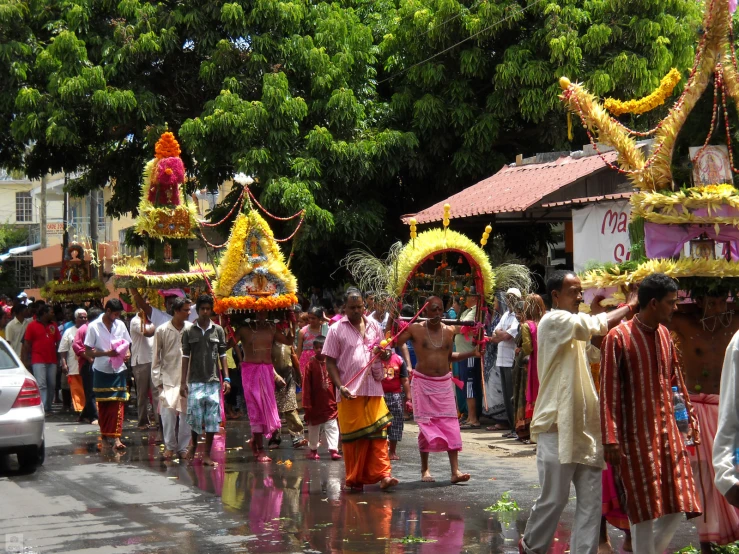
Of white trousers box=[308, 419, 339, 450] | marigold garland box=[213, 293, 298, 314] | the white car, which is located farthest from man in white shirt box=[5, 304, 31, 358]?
white trousers box=[308, 419, 339, 450]

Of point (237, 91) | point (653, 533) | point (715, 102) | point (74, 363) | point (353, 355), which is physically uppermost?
point (237, 91)

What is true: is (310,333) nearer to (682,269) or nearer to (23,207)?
(682,269)

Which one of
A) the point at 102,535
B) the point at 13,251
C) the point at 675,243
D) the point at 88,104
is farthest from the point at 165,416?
the point at 13,251

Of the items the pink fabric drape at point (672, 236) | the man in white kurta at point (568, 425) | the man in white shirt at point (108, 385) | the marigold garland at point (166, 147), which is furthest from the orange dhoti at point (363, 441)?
the marigold garland at point (166, 147)

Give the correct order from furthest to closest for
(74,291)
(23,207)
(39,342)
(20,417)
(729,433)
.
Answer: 1. (23,207)
2. (74,291)
3. (39,342)
4. (20,417)
5. (729,433)

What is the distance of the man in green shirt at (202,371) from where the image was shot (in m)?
11.8

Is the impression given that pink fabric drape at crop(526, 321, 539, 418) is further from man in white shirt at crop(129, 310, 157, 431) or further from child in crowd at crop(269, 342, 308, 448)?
man in white shirt at crop(129, 310, 157, 431)

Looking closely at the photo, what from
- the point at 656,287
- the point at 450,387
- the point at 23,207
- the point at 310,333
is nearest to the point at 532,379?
the point at 450,387

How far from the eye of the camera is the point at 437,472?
10688mm

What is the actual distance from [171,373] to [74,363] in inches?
201

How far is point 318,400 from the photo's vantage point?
12031 mm

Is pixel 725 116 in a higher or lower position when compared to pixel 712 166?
higher

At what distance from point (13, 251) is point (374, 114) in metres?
29.8

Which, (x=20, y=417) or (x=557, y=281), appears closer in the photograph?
(x=557, y=281)
